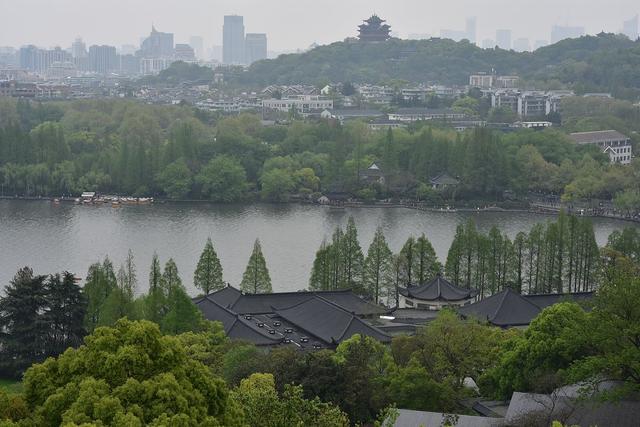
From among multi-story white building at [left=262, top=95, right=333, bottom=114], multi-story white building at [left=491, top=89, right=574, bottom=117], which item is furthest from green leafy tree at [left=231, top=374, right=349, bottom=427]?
multi-story white building at [left=262, top=95, right=333, bottom=114]

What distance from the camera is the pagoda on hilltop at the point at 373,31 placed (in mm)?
63562

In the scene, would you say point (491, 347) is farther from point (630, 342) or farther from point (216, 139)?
point (216, 139)

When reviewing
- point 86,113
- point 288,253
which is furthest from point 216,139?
point 288,253

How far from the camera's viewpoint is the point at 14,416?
6.58m

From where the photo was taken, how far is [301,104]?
45688mm

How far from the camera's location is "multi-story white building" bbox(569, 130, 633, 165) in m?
31.3

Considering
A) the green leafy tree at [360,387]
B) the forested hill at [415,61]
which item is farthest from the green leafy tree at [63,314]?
the forested hill at [415,61]

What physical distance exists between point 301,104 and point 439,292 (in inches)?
1260

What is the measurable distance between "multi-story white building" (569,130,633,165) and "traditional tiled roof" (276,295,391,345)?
770 inches

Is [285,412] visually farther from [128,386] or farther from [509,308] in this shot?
[509,308]

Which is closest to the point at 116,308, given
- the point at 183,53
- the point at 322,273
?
the point at 322,273

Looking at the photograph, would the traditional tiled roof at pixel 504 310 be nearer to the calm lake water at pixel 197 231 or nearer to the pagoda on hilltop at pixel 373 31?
the calm lake water at pixel 197 231

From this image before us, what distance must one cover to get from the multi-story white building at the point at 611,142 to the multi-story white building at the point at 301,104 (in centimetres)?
1448

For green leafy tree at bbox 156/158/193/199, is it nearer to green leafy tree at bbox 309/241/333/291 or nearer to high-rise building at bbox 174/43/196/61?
green leafy tree at bbox 309/241/333/291
